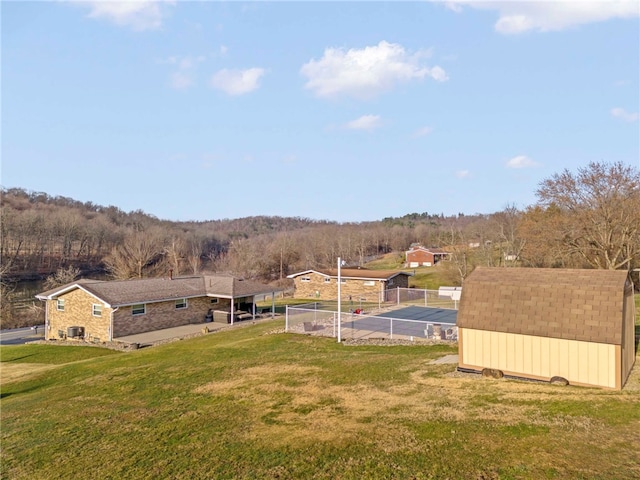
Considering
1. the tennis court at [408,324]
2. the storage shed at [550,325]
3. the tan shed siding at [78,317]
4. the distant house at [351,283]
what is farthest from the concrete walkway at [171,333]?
the storage shed at [550,325]

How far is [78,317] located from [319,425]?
26683 millimetres

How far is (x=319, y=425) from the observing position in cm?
1026

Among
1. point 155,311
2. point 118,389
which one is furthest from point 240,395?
point 155,311

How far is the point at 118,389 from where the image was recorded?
1530cm

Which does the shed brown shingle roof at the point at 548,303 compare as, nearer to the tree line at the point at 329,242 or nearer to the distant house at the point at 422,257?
the tree line at the point at 329,242

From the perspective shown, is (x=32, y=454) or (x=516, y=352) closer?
(x=32, y=454)

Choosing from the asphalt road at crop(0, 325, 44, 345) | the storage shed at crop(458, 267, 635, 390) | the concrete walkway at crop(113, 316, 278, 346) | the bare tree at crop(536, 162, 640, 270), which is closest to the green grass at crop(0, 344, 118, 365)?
the concrete walkway at crop(113, 316, 278, 346)

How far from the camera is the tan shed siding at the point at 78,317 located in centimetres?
2934

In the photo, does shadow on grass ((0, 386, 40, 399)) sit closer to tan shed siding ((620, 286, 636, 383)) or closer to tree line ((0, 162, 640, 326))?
tan shed siding ((620, 286, 636, 383))

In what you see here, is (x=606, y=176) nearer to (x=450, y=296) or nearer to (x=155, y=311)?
(x=450, y=296)

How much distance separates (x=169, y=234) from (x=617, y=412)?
356ft

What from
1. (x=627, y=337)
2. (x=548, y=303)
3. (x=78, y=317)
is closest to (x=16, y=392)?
(x=78, y=317)

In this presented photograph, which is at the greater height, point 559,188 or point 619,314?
point 559,188

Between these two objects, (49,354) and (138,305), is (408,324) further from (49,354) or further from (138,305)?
(49,354)
